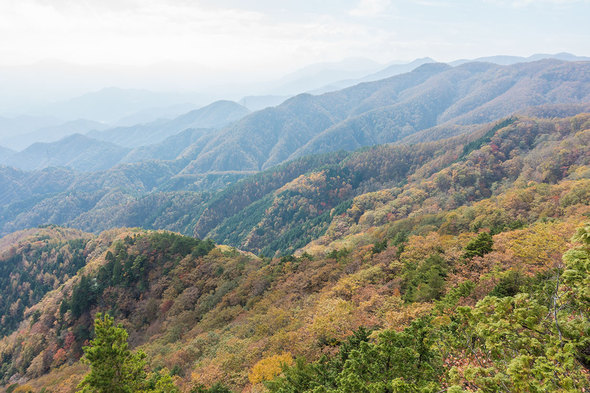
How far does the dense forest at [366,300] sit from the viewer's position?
10.4m

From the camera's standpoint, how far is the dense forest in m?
10.4

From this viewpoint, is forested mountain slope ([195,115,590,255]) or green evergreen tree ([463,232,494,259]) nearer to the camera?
green evergreen tree ([463,232,494,259])

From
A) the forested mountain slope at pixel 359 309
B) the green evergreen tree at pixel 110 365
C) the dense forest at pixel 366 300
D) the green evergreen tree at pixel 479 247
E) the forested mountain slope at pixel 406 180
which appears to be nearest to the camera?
the forested mountain slope at pixel 359 309

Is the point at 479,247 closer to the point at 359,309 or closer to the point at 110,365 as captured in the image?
the point at 359,309

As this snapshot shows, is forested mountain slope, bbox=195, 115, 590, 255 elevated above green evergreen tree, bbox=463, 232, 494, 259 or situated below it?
below

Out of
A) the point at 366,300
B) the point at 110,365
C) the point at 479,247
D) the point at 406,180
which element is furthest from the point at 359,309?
the point at 406,180

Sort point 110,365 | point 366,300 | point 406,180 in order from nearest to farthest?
point 110,365, point 366,300, point 406,180

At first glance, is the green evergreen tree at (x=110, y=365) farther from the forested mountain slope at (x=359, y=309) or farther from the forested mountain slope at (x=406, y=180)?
the forested mountain slope at (x=406, y=180)

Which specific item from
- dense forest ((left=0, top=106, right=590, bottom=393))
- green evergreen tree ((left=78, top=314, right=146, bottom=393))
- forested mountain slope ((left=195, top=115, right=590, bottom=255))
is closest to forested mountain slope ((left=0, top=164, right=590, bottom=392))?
dense forest ((left=0, top=106, right=590, bottom=393))

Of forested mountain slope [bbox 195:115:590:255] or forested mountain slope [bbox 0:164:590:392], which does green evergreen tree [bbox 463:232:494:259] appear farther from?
forested mountain slope [bbox 195:115:590:255]

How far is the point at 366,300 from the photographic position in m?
29.7

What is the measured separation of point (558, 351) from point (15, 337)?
101 m

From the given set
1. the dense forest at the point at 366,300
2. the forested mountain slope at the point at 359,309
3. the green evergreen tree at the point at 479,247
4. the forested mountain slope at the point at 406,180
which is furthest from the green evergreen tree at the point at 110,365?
the forested mountain slope at the point at 406,180

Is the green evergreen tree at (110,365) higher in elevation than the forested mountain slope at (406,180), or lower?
higher
